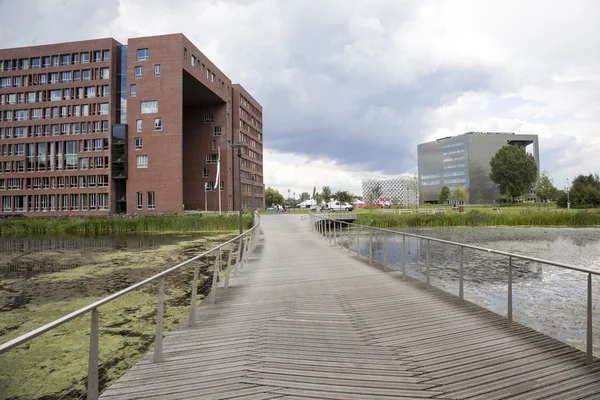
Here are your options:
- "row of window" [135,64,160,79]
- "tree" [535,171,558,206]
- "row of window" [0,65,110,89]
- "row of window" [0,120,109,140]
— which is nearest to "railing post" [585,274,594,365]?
"row of window" [135,64,160,79]

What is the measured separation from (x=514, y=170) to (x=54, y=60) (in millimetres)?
83855

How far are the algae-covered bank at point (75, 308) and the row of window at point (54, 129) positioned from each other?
35.8 metres

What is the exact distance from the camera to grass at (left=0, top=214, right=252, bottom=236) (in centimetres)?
3144

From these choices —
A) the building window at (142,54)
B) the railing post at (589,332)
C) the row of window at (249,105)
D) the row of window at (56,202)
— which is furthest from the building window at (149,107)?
the railing post at (589,332)

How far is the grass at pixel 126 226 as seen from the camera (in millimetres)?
31438

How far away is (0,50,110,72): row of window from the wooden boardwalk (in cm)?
5372

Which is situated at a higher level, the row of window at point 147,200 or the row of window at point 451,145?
the row of window at point 451,145

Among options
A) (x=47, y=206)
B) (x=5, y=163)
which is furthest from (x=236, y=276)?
(x=5, y=163)

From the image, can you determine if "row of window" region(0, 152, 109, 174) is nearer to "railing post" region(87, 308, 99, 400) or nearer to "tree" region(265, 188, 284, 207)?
"railing post" region(87, 308, 99, 400)

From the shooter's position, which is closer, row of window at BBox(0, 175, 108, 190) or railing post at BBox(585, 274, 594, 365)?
railing post at BBox(585, 274, 594, 365)

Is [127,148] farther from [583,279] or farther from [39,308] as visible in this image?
[583,279]

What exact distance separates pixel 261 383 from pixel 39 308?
23.5 ft

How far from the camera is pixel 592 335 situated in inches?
157

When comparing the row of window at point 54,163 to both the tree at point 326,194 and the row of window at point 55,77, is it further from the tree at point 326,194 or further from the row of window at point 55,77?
the tree at point 326,194
